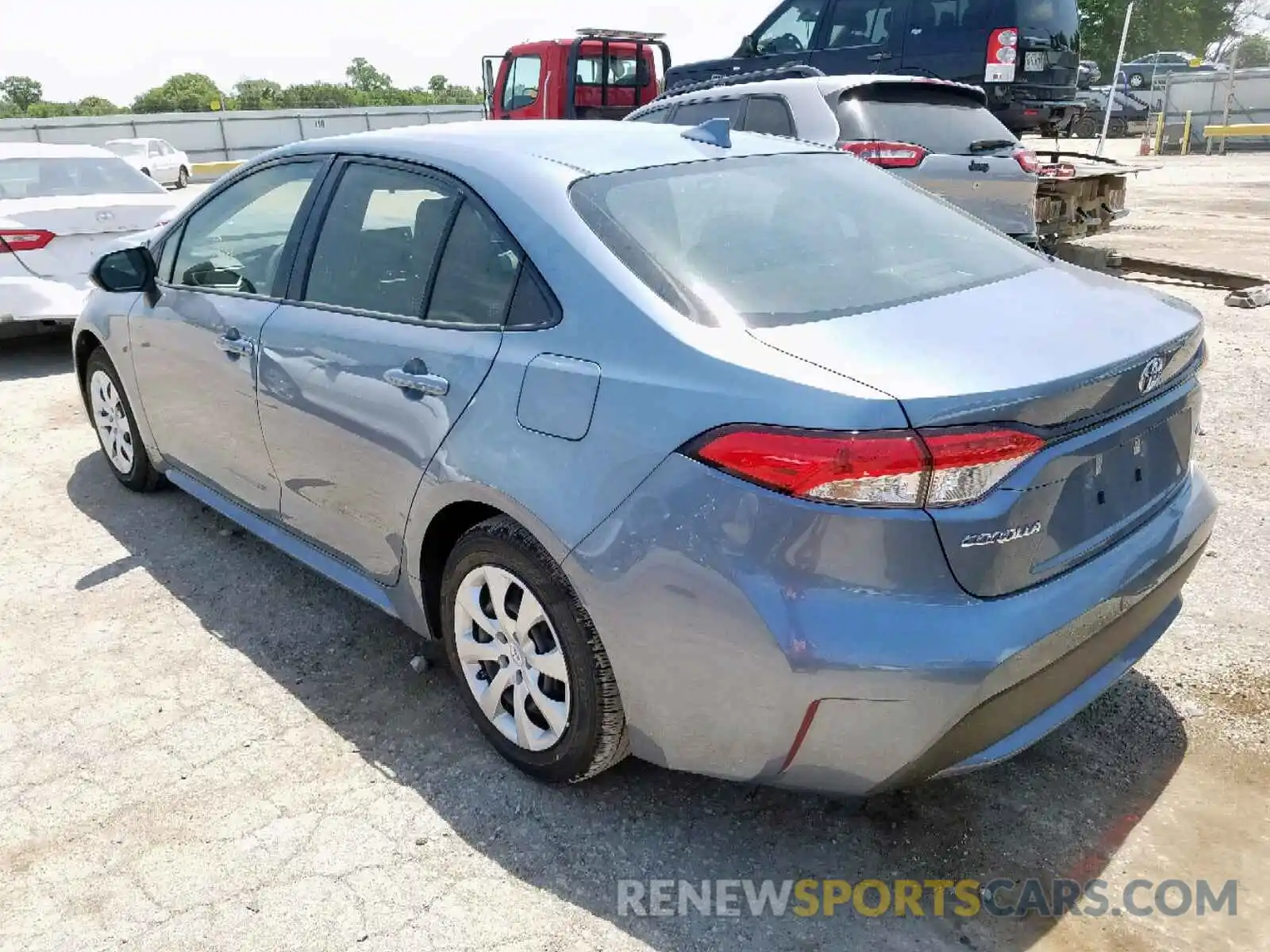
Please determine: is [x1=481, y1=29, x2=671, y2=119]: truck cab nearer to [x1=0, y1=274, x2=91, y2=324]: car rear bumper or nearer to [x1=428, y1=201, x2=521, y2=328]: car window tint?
[x1=0, y1=274, x2=91, y2=324]: car rear bumper

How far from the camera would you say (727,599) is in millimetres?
1988

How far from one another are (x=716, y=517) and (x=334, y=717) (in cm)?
157

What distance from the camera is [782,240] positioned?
100.0 inches

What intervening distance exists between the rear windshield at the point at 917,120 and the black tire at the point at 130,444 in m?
4.83

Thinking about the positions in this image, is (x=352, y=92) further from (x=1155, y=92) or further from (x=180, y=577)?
(x=180, y=577)

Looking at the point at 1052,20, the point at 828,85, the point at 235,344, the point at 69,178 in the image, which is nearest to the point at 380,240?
the point at 235,344

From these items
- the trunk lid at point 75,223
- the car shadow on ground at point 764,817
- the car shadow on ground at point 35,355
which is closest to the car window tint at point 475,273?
the car shadow on ground at point 764,817

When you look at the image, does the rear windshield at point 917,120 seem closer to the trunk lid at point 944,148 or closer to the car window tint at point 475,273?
the trunk lid at point 944,148

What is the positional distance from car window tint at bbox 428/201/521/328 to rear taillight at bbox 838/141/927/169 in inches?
192

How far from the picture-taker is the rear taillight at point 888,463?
1.85m

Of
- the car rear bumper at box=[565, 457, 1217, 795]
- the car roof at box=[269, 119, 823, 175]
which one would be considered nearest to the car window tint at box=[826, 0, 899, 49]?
the car roof at box=[269, 119, 823, 175]

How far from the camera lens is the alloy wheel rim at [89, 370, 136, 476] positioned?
14.9ft

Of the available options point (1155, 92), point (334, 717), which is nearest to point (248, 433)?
point (334, 717)

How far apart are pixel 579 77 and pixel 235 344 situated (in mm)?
12632
